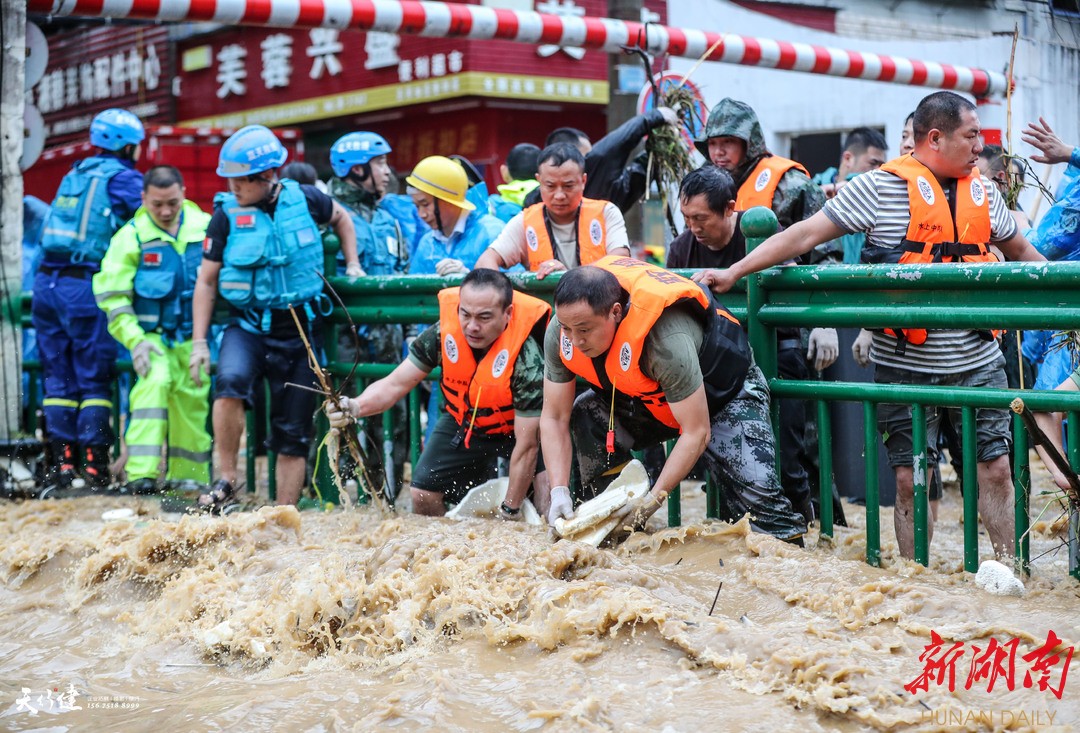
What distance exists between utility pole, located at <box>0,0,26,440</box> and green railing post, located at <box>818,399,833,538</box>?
16.6 feet

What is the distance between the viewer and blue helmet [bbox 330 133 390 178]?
7801 millimetres

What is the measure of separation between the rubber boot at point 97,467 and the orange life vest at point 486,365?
9.52 ft

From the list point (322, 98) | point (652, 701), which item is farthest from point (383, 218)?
point (322, 98)

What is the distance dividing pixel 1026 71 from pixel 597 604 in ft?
16.9

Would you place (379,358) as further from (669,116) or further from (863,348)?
(863,348)

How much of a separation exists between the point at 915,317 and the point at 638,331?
1040 millimetres

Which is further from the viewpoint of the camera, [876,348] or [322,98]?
[322,98]

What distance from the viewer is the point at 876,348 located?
16.8 ft

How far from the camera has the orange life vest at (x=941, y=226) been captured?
4887mm

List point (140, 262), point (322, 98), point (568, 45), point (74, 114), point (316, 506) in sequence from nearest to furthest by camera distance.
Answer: point (316, 506) → point (140, 262) → point (568, 45) → point (322, 98) → point (74, 114)

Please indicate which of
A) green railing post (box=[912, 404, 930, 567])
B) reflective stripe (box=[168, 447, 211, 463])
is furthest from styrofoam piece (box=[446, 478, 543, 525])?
reflective stripe (box=[168, 447, 211, 463])

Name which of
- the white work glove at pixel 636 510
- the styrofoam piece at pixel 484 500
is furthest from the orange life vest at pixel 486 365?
the white work glove at pixel 636 510

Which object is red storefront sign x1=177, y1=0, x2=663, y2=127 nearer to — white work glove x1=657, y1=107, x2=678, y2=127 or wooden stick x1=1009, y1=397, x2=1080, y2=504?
white work glove x1=657, y1=107, x2=678, y2=127

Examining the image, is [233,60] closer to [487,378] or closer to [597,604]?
[487,378]
